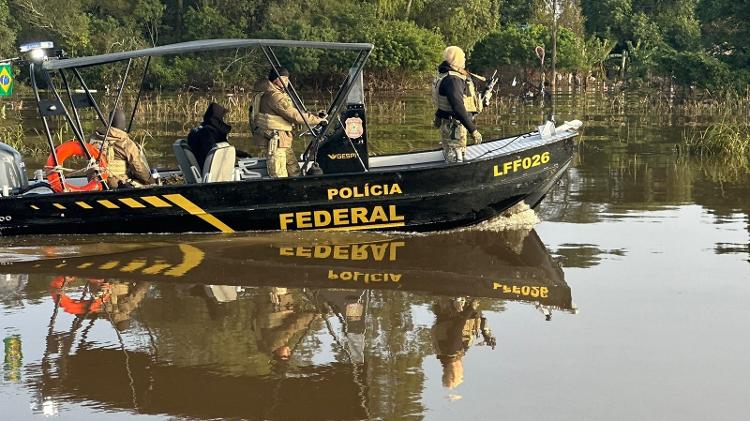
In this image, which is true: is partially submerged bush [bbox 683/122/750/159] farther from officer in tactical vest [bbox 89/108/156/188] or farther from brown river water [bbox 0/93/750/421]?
officer in tactical vest [bbox 89/108/156/188]

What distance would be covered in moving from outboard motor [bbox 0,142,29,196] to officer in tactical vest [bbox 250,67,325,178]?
258 cm

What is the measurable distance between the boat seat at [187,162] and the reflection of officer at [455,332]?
12.6ft

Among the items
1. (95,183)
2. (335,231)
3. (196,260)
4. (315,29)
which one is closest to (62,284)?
(196,260)

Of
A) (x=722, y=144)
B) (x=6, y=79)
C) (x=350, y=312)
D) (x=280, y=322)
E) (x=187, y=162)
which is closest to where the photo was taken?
(x=280, y=322)

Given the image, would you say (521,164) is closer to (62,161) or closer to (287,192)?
(287,192)

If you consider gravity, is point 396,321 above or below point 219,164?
below

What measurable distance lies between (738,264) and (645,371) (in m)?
3.44

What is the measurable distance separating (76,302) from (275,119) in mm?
3443

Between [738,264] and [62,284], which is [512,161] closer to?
[738,264]

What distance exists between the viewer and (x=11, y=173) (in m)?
11.3

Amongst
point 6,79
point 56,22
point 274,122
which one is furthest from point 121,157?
point 56,22

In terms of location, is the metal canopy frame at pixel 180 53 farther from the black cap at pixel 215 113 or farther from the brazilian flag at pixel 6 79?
the brazilian flag at pixel 6 79

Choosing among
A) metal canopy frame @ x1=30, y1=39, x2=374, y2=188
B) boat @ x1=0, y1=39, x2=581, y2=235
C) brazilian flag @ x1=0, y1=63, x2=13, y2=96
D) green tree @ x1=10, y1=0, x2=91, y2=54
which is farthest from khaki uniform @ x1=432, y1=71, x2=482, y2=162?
green tree @ x1=10, y1=0, x2=91, y2=54

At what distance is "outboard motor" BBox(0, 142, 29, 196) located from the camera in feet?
37.0
